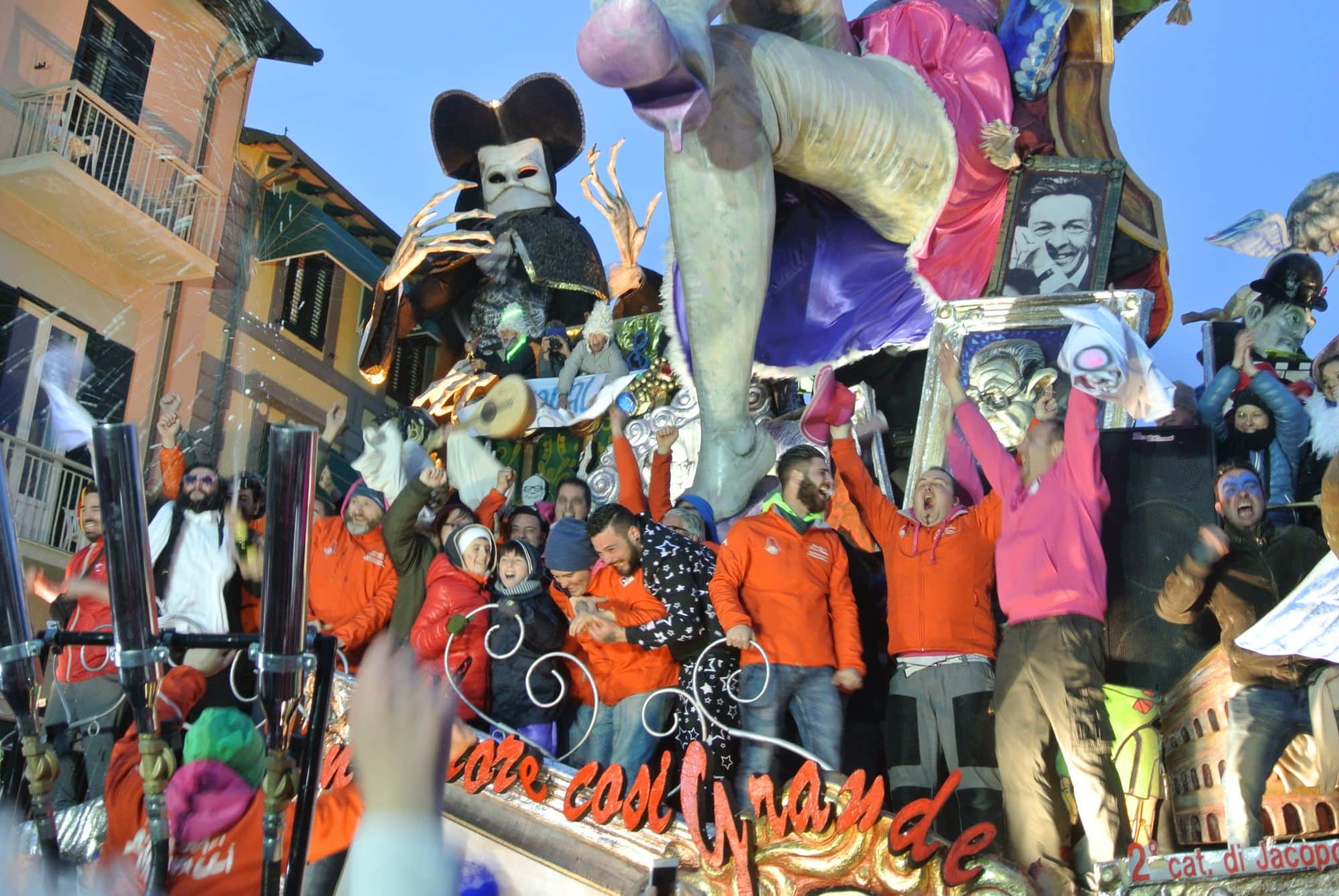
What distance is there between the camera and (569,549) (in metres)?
6.07

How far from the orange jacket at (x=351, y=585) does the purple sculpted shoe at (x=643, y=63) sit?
2.24 metres

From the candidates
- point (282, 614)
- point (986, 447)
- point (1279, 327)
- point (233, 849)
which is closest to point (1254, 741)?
point (986, 447)

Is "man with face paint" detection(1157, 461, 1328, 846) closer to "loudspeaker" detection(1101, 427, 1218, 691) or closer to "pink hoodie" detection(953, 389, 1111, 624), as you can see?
"loudspeaker" detection(1101, 427, 1218, 691)

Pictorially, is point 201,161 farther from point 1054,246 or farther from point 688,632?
point 688,632

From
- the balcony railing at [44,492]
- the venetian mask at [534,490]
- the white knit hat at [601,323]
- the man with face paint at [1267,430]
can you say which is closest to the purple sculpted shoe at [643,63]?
the man with face paint at [1267,430]

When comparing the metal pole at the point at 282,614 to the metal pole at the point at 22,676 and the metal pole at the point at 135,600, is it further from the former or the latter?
the metal pole at the point at 22,676

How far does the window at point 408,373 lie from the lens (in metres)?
14.9

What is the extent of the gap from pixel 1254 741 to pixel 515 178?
10.6 m

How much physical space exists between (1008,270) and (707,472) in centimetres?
165

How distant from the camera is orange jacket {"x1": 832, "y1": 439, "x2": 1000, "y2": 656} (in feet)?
17.8

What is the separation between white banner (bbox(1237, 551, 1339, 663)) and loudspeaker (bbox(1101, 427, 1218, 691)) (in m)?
0.71

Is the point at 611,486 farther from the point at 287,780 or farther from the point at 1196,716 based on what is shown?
the point at 287,780

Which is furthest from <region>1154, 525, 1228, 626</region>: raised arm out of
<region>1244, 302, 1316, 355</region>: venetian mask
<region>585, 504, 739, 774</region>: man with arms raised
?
<region>1244, 302, 1316, 355</region>: venetian mask

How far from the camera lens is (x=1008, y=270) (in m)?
7.07
